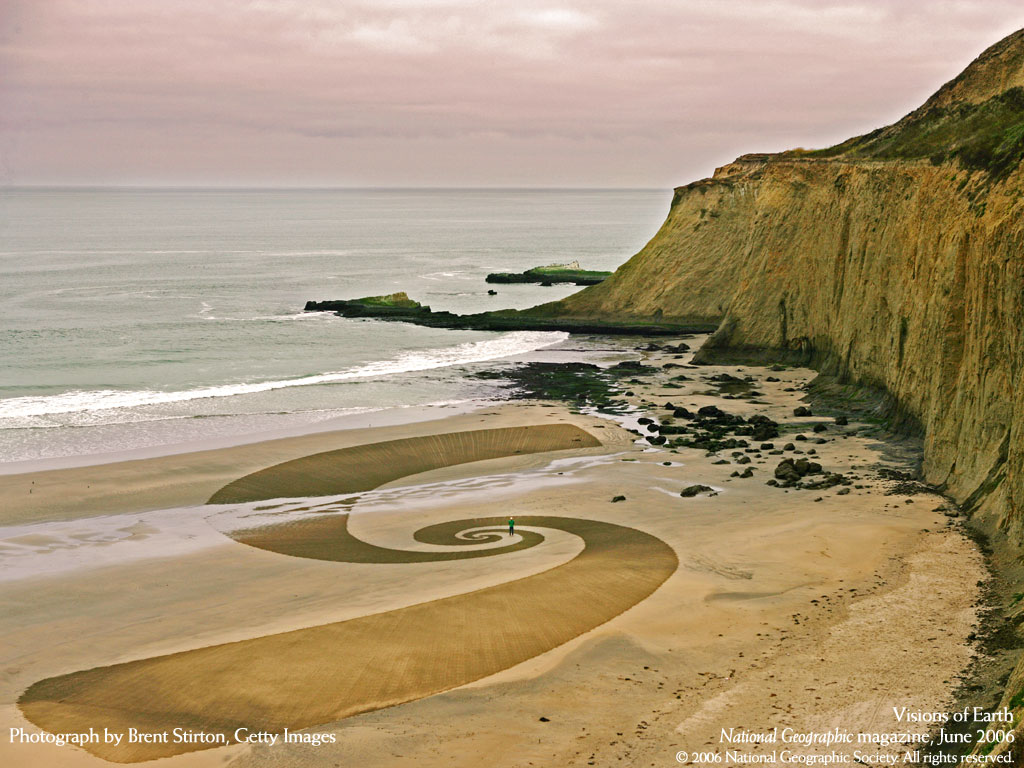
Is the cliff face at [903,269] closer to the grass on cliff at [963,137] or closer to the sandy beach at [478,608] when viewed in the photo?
the grass on cliff at [963,137]

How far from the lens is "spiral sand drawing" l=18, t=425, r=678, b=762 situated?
50.4ft

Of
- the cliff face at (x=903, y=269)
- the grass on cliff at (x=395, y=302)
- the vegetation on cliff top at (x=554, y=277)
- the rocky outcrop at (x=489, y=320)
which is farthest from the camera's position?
the vegetation on cliff top at (x=554, y=277)

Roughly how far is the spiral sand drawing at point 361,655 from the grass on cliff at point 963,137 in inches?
629

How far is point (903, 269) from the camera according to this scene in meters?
34.4

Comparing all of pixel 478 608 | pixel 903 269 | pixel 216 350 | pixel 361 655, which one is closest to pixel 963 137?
pixel 903 269

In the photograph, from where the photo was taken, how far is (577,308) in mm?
69688

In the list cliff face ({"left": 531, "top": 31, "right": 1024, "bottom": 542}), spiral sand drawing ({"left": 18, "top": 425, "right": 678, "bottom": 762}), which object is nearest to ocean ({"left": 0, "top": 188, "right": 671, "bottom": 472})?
cliff face ({"left": 531, "top": 31, "right": 1024, "bottom": 542})

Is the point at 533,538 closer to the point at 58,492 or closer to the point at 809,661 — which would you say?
the point at 809,661

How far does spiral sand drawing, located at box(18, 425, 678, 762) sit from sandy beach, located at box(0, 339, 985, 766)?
0.06m

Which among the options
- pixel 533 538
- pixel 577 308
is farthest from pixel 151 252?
pixel 533 538

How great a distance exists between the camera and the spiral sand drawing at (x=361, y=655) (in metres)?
15.4

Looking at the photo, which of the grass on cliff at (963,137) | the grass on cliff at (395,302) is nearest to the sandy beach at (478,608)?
the grass on cliff at (963,137)

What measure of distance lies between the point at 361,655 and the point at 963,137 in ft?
97.5

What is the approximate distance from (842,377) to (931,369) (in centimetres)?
946
